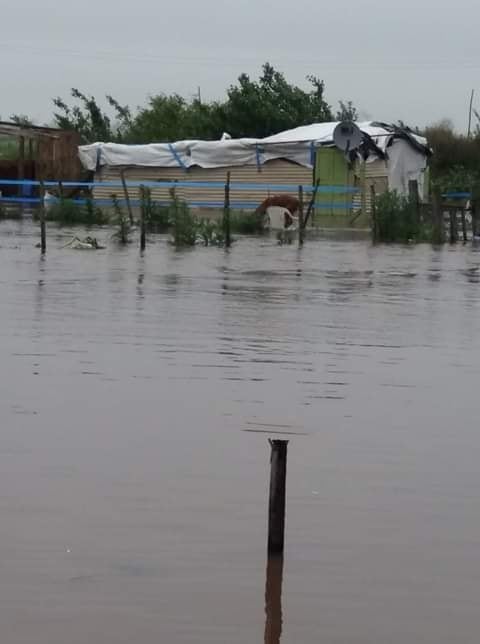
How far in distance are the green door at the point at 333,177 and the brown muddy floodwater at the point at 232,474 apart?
64.1 ft

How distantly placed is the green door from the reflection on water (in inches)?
1157

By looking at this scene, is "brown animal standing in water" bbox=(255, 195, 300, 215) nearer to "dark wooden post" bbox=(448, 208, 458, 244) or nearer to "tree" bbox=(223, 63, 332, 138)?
"dark wooden post" bbox=(448, 208, 458, 244)

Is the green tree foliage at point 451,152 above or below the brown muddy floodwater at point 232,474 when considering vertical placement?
above

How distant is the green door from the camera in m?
35.2

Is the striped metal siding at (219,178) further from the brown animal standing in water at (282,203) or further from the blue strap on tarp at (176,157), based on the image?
the brown animal standing in water at (282,203)

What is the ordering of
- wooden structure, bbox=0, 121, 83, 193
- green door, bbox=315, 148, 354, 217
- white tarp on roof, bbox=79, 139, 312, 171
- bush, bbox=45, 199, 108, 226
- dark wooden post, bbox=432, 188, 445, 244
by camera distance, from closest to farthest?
dark wooden post, bbox=432, 188, 445, 244, bush, bbox=45, 199, 108, 226, green door, bbox=315, 148, 354, 217, white tarp on roof, bbox=79, 139, 312, 171, wooden structure, bbox=0, 121, 83, 193

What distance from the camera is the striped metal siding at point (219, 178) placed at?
35938mm

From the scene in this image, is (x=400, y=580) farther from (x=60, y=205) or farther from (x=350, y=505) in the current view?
(x=60, y=205)

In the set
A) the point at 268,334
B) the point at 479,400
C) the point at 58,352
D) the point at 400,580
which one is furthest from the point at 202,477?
the point at 268,334

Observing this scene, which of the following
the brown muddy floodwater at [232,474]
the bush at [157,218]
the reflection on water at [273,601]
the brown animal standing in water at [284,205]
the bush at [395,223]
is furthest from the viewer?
the brown animal standing in water at [284,205]

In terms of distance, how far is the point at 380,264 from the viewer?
76.3 ft

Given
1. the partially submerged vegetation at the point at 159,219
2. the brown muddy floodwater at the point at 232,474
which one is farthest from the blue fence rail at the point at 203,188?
the brown muddy floodwater at the point at 232,474

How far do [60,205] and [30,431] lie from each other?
2606 centimetres

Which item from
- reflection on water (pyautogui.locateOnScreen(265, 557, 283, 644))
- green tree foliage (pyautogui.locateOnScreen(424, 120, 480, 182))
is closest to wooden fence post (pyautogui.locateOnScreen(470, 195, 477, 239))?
green tree foliage (pyautogui.locateOnScreen(424, 120, 480, 182))
